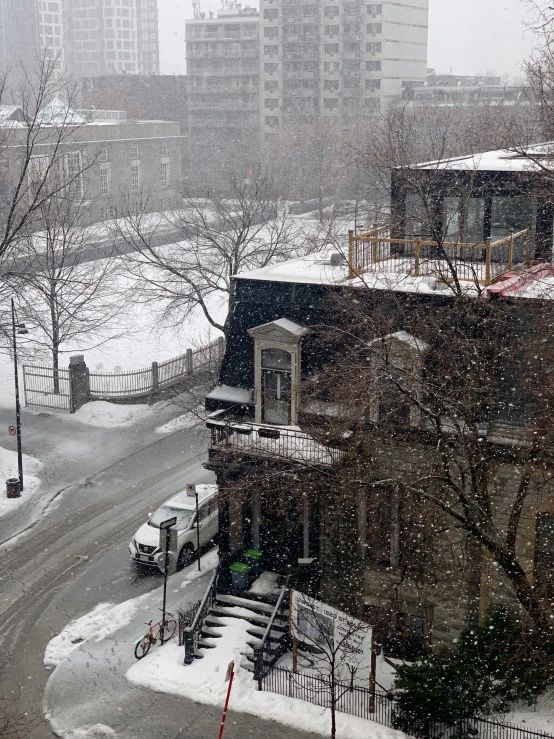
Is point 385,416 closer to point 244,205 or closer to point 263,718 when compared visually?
point 263,718

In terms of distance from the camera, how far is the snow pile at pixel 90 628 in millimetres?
16562

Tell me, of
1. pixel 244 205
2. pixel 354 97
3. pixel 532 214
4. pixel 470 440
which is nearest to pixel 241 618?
pixel 470 440

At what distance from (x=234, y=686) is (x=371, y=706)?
2421 mm

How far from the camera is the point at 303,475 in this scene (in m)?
15.7

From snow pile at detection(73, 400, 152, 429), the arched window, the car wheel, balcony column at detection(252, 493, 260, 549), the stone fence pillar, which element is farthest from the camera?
the stone fence pillar

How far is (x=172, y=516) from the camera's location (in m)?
20.6

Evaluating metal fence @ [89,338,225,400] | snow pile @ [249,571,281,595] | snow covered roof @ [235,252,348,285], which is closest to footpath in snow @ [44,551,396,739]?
snow pile @ [249,571,281,595]

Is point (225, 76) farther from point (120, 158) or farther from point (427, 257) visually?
point (427, 257)

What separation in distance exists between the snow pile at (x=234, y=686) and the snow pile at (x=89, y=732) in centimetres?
133

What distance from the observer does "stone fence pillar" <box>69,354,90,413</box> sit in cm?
2984

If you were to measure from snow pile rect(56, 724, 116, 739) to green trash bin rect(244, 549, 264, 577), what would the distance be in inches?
171

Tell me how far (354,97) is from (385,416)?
286 ft

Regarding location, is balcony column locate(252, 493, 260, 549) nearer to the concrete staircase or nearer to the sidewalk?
the concrete staircase

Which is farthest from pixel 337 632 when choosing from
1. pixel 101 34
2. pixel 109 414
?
pixel 101 34
